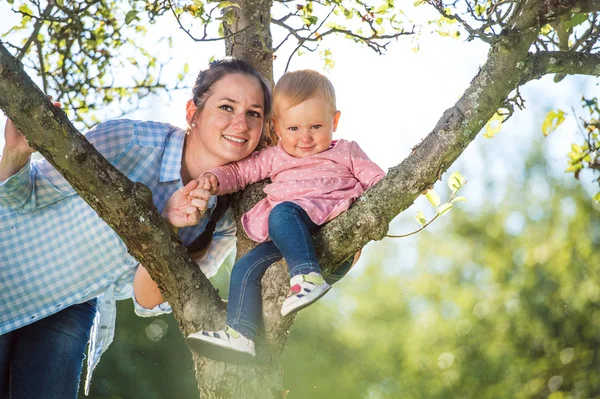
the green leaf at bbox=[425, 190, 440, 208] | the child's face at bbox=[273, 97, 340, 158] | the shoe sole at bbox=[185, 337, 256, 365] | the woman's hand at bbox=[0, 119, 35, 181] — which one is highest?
the child's face at bbox=[273, 97, 340, 158]

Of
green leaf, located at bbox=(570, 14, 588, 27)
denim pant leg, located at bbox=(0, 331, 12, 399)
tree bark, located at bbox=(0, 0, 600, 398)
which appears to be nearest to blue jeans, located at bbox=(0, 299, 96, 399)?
denim pant leg, located at bbox=(0, 331, 12, 399)

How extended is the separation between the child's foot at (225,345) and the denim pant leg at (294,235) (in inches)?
9.9

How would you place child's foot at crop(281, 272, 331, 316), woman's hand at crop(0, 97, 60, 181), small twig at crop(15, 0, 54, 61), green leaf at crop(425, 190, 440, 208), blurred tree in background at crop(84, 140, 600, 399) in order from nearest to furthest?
child's foot at crop(281, 272, 331, 316)
woman's hand at crop(0, 97, 60, 181)
green leaf at crop(425, 190, 440, 208)
small twig at crop(15, 0, 54, 61)
blurred tree in background at crop(84, 140, 600, 399)

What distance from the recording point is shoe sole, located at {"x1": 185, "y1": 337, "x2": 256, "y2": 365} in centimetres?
206

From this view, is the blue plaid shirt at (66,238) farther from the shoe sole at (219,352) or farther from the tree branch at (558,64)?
the tree branch at (558,64)

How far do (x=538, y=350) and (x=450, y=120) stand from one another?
11828mm

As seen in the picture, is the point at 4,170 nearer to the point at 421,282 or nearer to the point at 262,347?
the point at 262,347

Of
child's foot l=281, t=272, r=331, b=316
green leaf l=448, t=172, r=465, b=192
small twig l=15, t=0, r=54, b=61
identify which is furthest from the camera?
small twig l=15, t=0, r=54, b=61

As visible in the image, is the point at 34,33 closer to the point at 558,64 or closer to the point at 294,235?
the point at 294,235

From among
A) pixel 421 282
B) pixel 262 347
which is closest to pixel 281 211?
pixel 262 347

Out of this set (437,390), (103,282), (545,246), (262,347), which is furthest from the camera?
(545,246)

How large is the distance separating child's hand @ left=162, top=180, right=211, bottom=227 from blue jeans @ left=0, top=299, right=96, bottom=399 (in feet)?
1.98

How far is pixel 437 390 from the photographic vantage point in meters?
12.7

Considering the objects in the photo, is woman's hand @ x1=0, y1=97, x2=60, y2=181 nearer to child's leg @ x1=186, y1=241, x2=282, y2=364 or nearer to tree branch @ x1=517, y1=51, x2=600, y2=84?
child's leg @ x1=186, y1=241, x2=282, y2=364
